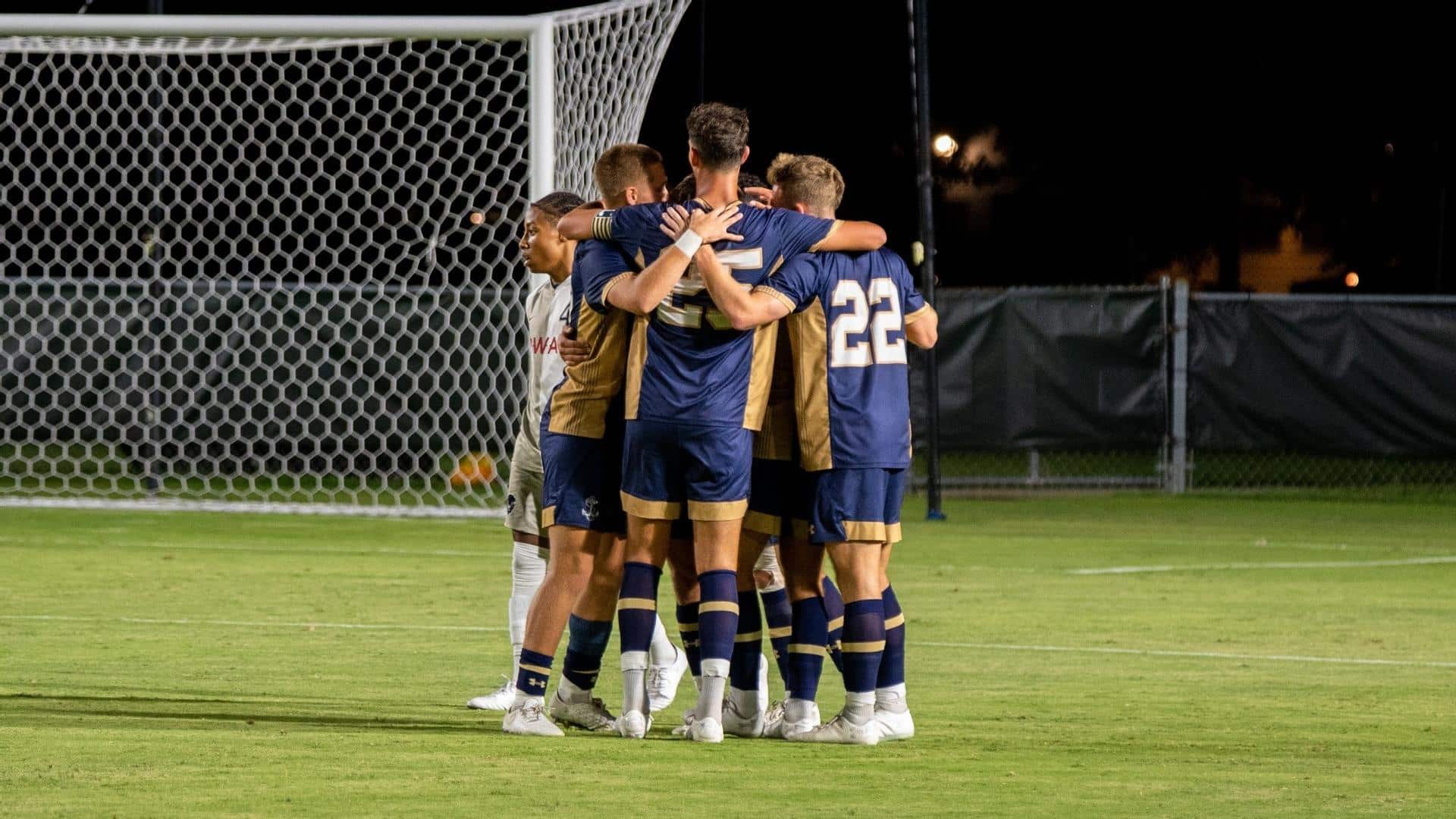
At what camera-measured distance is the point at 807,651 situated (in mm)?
6703

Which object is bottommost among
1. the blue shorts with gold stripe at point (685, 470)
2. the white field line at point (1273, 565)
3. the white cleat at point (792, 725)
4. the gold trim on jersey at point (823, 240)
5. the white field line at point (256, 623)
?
the white field line at point (1273, 565)

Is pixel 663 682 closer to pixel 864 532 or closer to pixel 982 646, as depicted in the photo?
pixel 864 532

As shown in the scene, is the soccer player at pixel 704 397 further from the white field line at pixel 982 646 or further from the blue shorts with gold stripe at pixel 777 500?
the white field line at pixel 982 646

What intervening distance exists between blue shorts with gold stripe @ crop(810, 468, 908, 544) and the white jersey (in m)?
0.90

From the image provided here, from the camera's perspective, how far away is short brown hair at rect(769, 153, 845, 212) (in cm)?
672

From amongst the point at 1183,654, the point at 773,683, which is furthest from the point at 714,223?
the point at 1183,654

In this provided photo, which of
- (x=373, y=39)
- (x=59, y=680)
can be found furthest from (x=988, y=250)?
(x=59, y=680)

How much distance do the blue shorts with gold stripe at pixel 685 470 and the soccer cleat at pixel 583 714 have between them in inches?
26.2

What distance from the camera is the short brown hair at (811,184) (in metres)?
6.72

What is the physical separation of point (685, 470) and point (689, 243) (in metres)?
0.68

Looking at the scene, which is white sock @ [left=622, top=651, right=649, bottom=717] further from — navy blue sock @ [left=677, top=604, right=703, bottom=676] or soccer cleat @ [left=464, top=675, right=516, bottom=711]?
soccer cleat @ [left=464, top=675, right=516, bottom=711]

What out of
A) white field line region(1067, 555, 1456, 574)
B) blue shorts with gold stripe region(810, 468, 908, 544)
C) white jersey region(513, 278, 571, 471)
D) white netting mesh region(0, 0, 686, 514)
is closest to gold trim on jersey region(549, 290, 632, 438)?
white jersey region(513, 278, 571, 471)

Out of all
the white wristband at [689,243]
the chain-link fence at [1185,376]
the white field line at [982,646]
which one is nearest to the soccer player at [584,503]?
the white wristband at [689,243]

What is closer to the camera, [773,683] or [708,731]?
[708,731]
